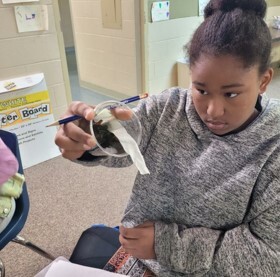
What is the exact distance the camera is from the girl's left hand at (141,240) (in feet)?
2.23

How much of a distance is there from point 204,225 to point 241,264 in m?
0.12

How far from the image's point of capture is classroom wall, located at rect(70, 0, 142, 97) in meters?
2.91

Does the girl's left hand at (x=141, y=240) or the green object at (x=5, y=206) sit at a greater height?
the girl's left hand at (x=141, y=240)

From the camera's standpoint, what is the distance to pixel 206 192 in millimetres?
693

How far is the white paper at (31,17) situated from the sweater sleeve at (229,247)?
1.83 m

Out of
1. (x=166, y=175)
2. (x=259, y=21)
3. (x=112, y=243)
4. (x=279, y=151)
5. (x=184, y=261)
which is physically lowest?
(x=112, y=243)

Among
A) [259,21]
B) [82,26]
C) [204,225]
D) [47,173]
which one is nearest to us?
[259,21]

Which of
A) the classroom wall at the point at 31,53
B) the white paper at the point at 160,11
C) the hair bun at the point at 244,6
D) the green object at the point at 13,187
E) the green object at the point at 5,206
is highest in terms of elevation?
the hair bun at the point at 244,6

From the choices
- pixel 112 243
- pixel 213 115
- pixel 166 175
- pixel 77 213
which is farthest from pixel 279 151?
pixel 77 213

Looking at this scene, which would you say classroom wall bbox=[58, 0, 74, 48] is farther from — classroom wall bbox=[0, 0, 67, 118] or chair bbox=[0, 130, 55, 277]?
chair bbox=[0, 130, 55, 277]

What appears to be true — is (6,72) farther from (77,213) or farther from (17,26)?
(77,213)

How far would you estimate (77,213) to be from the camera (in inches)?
69.1

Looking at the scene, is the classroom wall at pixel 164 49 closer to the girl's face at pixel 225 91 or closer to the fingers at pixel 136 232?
the girl's face at pixel 225 91

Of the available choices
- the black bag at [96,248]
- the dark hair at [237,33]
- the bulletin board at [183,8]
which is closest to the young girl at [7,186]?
the black bag at [96,248]
